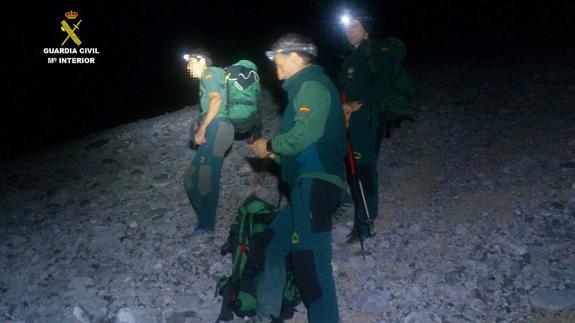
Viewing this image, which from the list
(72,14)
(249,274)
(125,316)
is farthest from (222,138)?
(72,14)

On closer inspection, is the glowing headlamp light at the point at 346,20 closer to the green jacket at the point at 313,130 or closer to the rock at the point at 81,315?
the green jacket at the point at 313,130

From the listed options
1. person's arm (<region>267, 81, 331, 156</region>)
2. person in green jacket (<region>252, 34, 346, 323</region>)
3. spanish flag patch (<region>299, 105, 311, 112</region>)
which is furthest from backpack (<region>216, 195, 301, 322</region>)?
spanish flag patch (<region>299, 105, 311, 112</region>)

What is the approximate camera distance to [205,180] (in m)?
6.48

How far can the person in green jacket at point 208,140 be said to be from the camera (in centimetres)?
612

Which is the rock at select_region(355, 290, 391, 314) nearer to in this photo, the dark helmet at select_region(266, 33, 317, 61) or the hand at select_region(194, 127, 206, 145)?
the dark helmet at select_region(266, 33, 317, 61)

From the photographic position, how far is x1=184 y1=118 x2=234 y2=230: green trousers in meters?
6.30

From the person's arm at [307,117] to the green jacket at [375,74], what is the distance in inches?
73.8

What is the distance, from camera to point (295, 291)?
4762 millimetres

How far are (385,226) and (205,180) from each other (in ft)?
9.08

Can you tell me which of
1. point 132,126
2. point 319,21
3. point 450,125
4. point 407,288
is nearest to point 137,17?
point 319,21

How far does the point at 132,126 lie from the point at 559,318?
33.9ft

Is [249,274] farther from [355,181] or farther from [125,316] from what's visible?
[355,181]

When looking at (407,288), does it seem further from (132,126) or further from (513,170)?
(132,126)

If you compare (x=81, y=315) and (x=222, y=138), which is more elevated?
(x=222, y=138)
